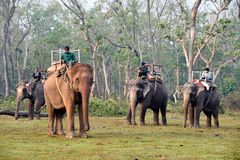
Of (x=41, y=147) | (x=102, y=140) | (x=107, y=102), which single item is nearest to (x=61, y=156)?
(x=41, y=147)

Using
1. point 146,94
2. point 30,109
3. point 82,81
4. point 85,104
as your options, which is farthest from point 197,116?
point 30,109

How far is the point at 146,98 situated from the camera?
2194 cm

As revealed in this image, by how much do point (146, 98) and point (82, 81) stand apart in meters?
7.18

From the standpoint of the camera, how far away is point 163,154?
39.1ft

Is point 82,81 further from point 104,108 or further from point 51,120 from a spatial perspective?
point 104,108

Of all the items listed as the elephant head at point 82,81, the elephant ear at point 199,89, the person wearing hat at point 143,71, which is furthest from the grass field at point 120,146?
the person wearing hat at point 143,71

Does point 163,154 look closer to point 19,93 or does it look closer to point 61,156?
point 61,156

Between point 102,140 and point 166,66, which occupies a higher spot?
point 166,66

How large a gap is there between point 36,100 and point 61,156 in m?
14.1

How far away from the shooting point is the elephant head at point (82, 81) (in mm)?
14755

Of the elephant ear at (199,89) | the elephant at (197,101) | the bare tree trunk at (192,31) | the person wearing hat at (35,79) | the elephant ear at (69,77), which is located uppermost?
the bare tree trunk at (192,31)

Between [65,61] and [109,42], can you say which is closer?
[65,61]

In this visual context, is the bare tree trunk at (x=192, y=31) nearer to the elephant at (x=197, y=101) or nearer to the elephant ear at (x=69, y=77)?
the elephant at (x=197, y=101)

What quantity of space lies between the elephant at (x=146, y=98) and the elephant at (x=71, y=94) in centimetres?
467
